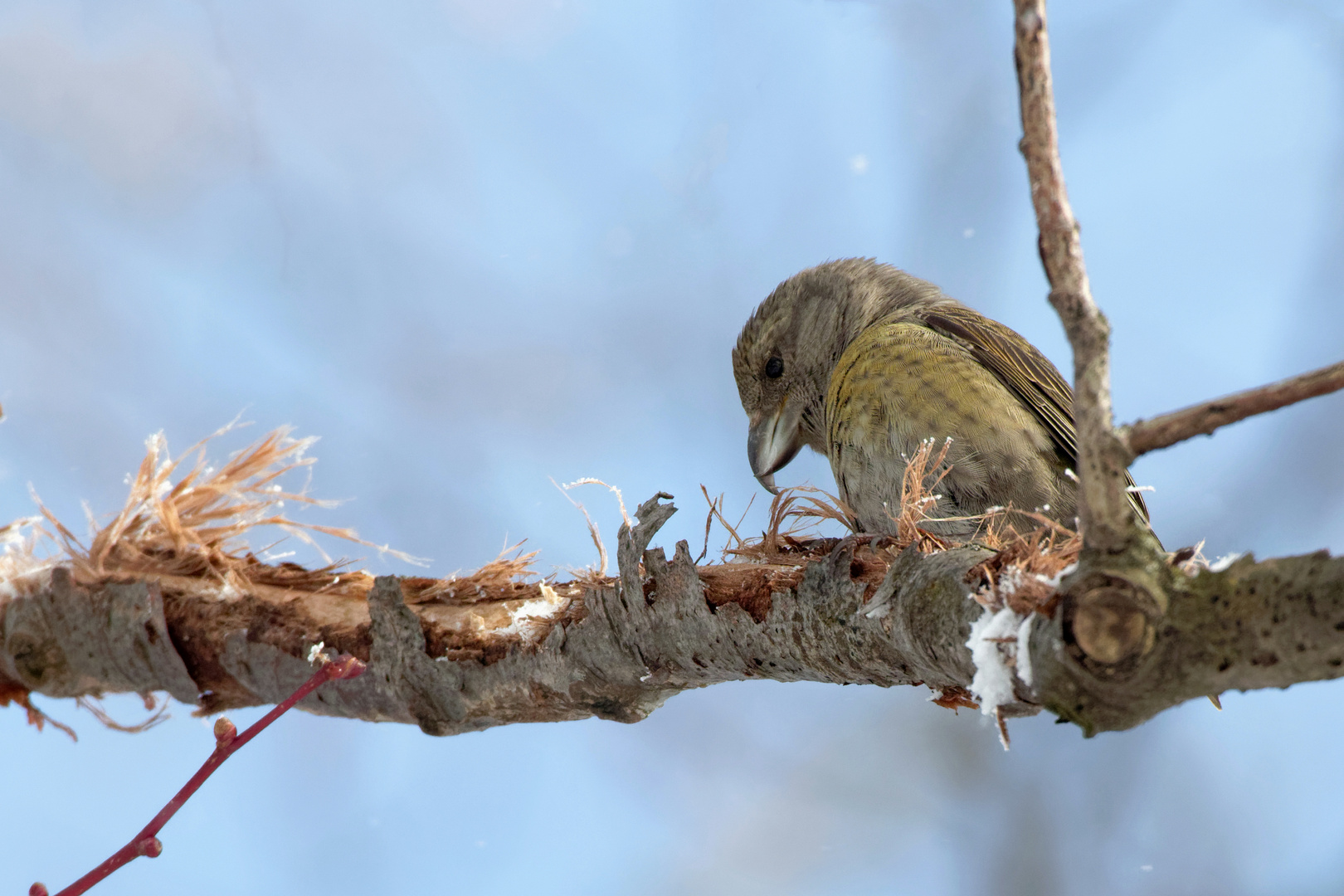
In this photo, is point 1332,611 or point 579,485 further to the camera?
point 579,485

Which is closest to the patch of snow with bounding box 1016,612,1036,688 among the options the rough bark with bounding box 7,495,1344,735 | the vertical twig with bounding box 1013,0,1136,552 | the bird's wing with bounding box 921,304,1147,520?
the rough bark with bounding box 7,495,1344,735

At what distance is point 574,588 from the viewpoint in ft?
4.93

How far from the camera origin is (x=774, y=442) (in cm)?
235

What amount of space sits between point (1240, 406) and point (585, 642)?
0.91 m

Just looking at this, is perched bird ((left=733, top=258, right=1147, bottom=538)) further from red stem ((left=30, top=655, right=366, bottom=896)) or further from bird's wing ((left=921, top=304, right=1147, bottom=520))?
red stem ((left=30, top=655, right=366, bottom=896))

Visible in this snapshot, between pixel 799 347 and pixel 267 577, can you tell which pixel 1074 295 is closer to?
pixel 267 577

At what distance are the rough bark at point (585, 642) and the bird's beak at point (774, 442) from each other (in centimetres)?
92

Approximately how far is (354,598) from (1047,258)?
1185 mm

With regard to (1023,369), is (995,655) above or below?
below

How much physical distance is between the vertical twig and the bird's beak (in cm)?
155

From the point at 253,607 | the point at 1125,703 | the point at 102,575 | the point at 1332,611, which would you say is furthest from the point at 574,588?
the point at 1332,611

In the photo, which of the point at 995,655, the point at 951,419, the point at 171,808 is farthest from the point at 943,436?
the point at 171,808

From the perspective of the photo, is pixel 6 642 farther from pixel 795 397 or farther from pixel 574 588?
pixel 795 397

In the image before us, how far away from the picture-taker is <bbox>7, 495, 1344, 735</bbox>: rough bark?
1021 mm
